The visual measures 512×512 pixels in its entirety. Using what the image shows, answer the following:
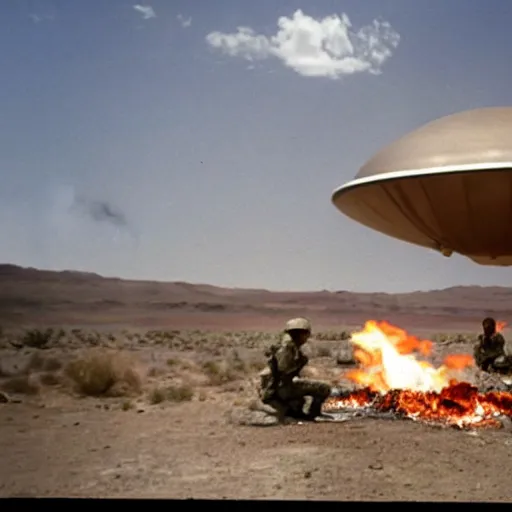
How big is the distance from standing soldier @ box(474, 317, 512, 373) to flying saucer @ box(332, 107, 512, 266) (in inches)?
15.5

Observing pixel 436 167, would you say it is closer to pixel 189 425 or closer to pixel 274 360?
pixel 274 360

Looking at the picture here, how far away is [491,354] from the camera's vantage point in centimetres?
543

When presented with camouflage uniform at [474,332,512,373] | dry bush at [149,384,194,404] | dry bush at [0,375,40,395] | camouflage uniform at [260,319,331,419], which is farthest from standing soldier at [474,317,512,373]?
dry bush at [0,375,40,395]

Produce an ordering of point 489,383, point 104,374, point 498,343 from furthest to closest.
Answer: point 489,383 < point 498,343 < point 104,374

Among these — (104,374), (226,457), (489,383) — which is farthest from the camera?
(489,383)

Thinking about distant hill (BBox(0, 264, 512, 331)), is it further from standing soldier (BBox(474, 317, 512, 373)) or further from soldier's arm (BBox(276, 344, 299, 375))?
soldier's arm (BBox(276, 344, 299, 375))

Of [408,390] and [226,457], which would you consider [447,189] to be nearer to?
[408,390]

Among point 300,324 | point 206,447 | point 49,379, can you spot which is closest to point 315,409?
point 300,324

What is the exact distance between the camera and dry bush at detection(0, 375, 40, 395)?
16.9 ft

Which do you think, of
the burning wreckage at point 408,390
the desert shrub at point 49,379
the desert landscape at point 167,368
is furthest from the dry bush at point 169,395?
the burning wreckage at point 408,390

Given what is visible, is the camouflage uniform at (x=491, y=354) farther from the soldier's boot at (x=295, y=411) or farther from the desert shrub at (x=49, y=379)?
the desert shrub at (x=49, y=379)

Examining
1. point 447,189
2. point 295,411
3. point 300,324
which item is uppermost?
point 447,189

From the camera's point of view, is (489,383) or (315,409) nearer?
(315,409)

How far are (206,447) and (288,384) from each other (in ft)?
2.23
